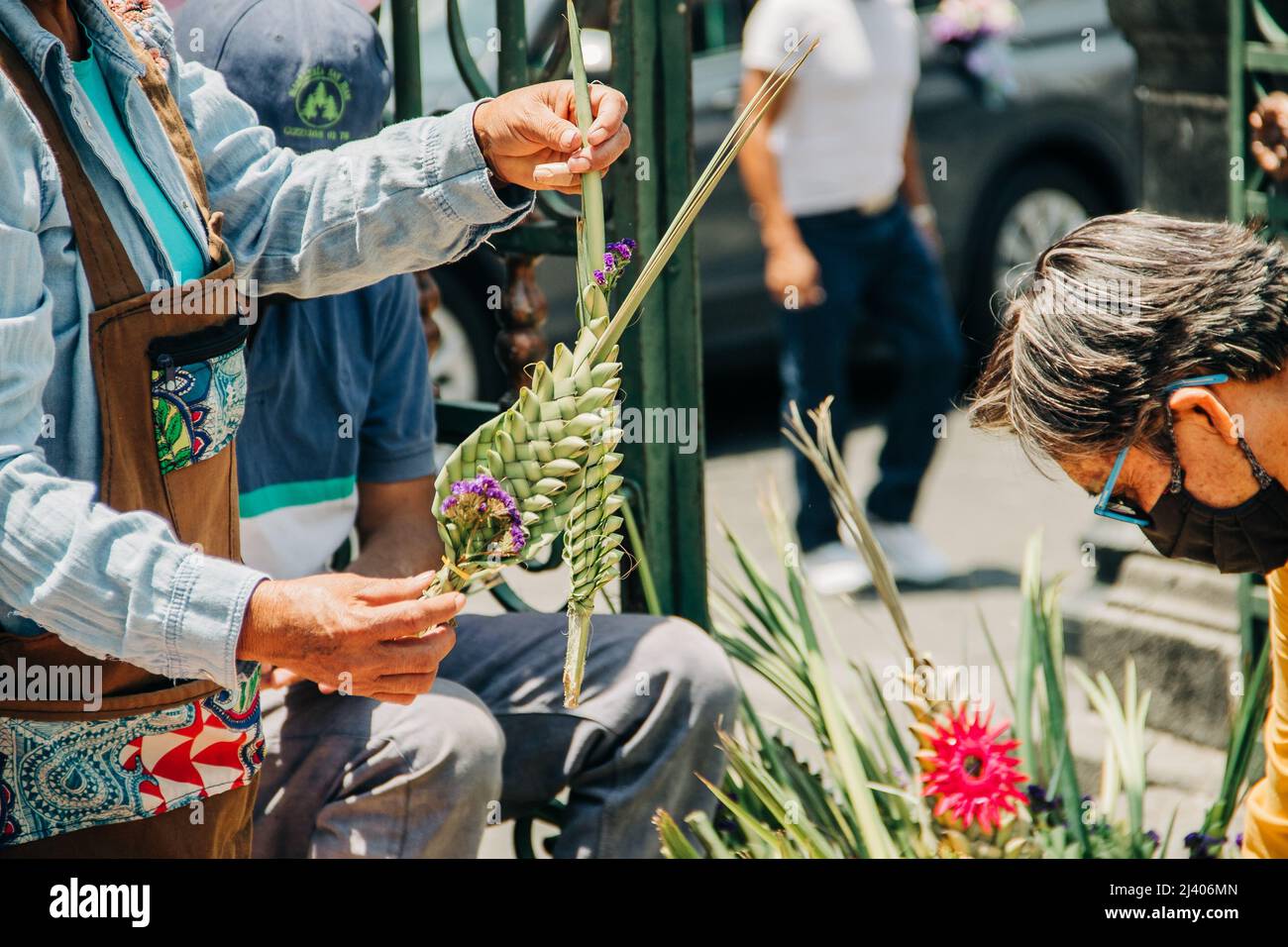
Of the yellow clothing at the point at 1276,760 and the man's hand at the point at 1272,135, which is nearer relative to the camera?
the yellow clothing at the point at 1276,760

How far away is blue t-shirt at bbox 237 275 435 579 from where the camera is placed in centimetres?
238

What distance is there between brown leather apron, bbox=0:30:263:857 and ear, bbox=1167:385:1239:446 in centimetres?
108

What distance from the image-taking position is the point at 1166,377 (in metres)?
2.03

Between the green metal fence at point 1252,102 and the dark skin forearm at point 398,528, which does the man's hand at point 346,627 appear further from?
the green metal fence at point 1252,102

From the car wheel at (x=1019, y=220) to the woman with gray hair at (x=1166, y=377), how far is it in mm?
5080

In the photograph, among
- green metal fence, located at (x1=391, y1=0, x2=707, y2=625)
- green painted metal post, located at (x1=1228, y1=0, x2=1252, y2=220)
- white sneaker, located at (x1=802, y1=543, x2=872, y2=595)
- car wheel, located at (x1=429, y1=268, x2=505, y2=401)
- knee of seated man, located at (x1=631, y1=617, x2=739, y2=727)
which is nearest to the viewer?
knee of seated man, located at (x1=631, y1=617, x2=739, y2=727)

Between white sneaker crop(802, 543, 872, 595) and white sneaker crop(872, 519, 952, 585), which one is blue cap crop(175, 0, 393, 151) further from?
white sneaker crop(872, 519, 952, 585)

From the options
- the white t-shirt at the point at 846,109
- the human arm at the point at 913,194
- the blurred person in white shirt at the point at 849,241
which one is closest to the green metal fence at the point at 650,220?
the blurred person in white shirt at the point at 849,241

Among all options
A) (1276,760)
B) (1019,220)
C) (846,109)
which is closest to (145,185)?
(1276,760)

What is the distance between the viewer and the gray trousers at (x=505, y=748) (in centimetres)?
223

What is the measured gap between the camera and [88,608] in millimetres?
1667

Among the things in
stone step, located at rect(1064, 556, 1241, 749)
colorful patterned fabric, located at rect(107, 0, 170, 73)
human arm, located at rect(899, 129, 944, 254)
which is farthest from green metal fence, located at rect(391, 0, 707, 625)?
human arm, located at rect(899, 129, 944, 254)

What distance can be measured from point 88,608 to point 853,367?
239 inches

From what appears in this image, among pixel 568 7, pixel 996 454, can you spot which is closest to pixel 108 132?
pixel 568 7
